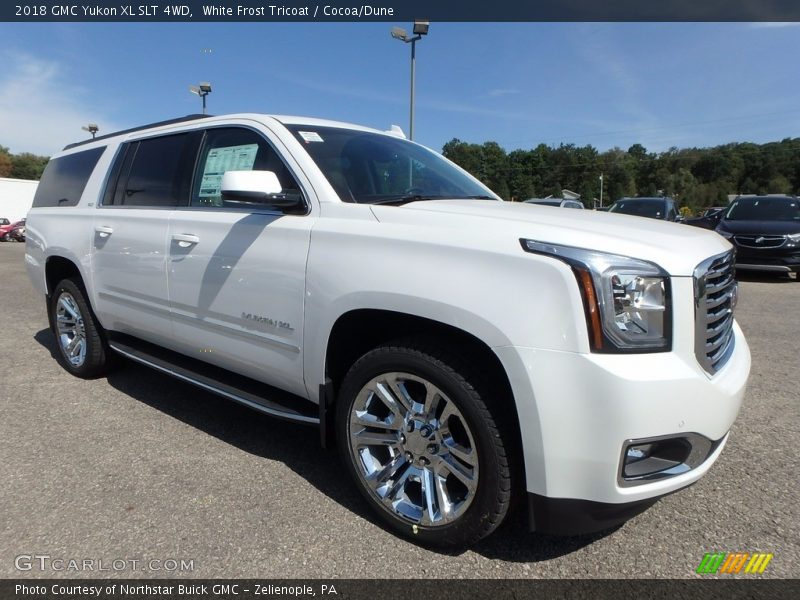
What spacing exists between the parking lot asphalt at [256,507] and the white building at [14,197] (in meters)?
50.3

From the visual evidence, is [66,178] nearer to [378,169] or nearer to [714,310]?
[378,169]

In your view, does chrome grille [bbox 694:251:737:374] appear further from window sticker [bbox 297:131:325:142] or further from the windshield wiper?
window sticker [bbox 297:131:325:142]

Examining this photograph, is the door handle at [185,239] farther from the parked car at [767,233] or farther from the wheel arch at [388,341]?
the parked car at [767,233]

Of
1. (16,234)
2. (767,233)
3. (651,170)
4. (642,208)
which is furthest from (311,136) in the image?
(651,170)

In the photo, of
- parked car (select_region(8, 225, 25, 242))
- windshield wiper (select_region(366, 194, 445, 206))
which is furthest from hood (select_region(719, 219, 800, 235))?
parked car (select_region(8, 225, 25, 242))

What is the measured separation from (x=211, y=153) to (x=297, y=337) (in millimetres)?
1408

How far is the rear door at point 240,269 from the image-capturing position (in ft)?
8.54

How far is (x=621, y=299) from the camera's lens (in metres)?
1.82

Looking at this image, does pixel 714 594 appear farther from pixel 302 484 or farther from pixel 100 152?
pixel 100 152

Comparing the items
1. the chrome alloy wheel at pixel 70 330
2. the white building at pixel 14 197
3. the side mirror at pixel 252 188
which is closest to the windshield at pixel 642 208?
the chrome alloy wheel at pixel 70 330

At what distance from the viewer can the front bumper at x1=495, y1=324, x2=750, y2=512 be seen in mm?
1761

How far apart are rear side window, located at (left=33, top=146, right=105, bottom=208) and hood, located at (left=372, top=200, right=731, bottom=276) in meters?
3.12

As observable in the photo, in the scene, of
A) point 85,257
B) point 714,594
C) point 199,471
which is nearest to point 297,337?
point 199,471

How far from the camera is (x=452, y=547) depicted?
221 centimetres
